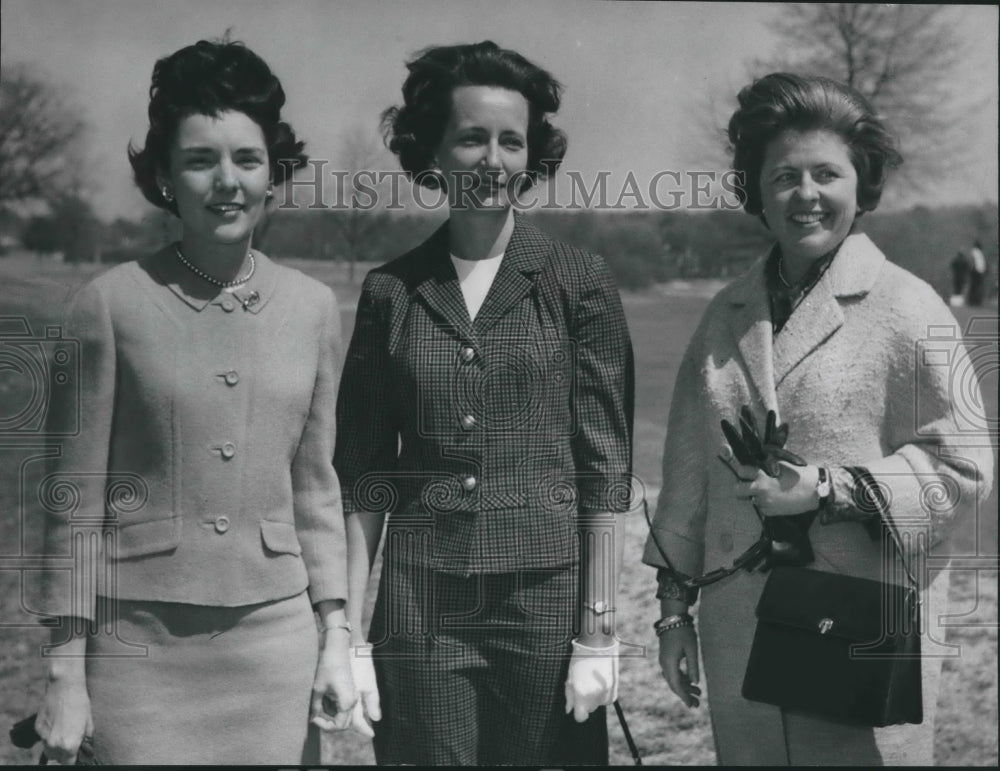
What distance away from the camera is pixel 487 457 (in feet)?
10.1

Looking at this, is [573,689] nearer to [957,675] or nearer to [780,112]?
[780,112]

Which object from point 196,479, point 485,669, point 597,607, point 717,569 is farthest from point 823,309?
point 196,479

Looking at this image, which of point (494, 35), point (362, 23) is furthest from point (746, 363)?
point (362, 23)

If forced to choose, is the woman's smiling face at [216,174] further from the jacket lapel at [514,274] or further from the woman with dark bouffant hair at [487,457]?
the jacket lapel at [514,274]

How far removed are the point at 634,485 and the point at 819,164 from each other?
1.01 metres

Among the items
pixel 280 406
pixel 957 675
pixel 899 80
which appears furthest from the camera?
pixel 957 675

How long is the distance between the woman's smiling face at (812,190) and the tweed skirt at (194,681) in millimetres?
1638

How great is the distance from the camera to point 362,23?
3537mm

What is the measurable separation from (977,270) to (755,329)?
1.44m

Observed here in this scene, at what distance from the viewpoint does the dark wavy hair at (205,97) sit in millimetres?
3000

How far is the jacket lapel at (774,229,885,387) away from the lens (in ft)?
10.2

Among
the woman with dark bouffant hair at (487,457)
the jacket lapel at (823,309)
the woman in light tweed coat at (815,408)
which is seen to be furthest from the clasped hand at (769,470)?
the woman with dark bouffant hair at (487,457)

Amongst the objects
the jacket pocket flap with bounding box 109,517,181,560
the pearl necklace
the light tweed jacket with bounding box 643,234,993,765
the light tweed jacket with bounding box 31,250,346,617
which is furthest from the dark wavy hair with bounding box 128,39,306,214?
the light tweed jacket with bounding box 643,234,993,765
